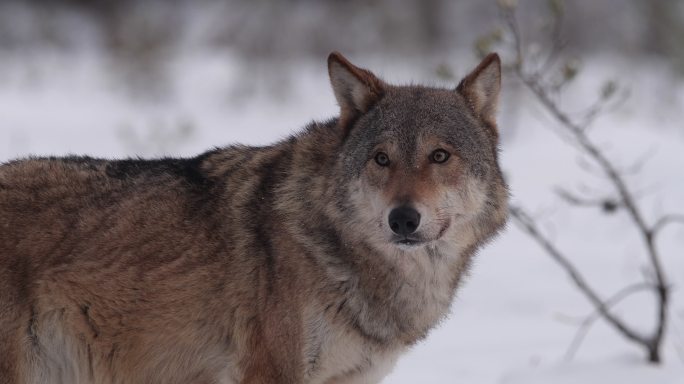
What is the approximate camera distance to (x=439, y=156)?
4031 mm

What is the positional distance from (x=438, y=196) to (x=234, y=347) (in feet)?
3.56

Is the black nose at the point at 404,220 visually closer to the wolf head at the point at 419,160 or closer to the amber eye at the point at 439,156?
the wolf head at the point at 419,160

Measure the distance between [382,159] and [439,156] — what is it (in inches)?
9.6

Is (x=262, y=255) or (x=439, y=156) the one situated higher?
(x=439, y=156)

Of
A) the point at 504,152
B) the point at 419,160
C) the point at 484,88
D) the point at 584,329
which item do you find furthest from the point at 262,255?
the point at 504,152

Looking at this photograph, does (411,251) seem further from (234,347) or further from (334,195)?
(234,347)

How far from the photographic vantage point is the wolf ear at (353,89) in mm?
4219

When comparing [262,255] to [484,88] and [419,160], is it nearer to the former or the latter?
[419,160]

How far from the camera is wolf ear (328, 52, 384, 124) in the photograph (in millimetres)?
4219

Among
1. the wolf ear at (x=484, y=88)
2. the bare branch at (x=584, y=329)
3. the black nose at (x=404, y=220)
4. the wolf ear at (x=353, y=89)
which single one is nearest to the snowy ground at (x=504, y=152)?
the bare branch at (x=584, y=329)

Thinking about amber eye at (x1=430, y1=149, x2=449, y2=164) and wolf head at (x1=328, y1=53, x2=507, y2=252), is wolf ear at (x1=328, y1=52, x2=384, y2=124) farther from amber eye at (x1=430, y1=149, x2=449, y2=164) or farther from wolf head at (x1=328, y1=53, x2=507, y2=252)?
amber eye at (x1=430, y1=149, x2=449, y2=164)

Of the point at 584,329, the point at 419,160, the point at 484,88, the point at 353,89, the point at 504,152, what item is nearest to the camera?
the point at 419,160

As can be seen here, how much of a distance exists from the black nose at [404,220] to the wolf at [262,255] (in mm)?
27

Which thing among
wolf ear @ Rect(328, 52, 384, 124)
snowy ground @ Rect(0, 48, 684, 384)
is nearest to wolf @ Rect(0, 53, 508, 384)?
wolf ear @ Rect(328, 52, 384, 124)
